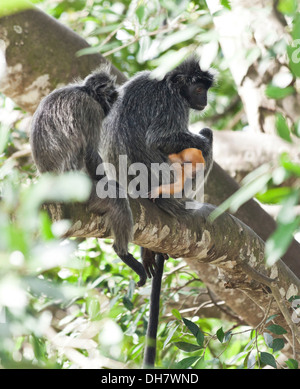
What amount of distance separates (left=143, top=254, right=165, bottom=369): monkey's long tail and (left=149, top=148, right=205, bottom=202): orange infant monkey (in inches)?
13.9

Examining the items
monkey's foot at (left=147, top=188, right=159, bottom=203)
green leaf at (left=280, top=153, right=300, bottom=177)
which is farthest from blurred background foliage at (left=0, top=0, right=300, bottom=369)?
monkey's foot at (left=147, top=188, right=159, bottom=203)

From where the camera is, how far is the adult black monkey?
2637 millimetres

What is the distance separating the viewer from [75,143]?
2113 millimetres

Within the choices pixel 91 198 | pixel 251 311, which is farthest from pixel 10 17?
pixel 251 311

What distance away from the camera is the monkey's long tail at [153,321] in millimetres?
2309

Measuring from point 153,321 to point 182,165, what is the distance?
0.75m

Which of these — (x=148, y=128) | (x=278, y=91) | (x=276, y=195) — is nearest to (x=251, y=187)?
(x=276, y=195)

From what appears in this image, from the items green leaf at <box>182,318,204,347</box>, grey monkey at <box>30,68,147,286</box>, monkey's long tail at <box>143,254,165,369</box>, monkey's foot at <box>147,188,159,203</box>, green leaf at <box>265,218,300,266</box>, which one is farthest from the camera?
monkey's foot at <box>147,188,159,203</box>

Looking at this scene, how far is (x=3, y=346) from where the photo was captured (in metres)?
0.74

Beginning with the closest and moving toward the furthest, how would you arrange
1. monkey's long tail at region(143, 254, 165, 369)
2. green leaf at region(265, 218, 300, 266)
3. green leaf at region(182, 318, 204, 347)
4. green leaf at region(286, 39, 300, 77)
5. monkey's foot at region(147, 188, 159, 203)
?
green leaf at region(265, 218, 300, 266) < green leaf at region(286, 39, 300, 77) < green leaf at region(182, 318, 204, 347) < monkey's long tail at region(143, 254, 165, 369) < monkey's foot at region(147, 188, 159, 203)

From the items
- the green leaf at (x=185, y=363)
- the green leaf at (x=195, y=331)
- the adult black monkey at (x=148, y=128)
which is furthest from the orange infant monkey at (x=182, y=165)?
the green leaf at (x=185, y=363)

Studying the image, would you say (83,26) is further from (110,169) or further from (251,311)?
(251,311)

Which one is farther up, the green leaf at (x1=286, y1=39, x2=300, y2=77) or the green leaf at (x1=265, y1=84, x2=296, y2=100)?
the green leaf at (x1=286, y1=39, x2=300, y2=77)

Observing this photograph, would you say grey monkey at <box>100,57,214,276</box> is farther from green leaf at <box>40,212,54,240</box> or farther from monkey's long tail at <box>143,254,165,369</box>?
green leaf at <box>40,212,54,240</box>
